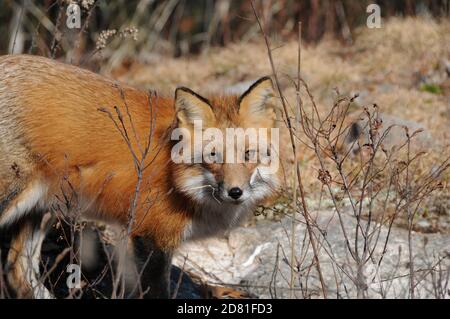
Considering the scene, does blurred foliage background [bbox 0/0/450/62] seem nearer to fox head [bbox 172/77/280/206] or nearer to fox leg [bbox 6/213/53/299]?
fox leg [bbox 6/213/53/299]

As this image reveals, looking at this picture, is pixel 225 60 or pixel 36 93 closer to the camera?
pixel 36 93

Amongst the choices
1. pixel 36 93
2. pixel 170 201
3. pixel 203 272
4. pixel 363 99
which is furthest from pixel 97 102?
pixel 363 99

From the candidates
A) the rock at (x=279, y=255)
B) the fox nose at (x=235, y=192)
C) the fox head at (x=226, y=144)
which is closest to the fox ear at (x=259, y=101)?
the fox head at (x=226, y=144)

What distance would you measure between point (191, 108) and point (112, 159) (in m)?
0.91

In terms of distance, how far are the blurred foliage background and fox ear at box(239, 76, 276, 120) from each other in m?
7.88

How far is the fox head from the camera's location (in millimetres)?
5590

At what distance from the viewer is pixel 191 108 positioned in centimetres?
575

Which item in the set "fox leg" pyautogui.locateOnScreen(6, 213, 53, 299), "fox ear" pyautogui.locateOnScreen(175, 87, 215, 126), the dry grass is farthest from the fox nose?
the dry grass

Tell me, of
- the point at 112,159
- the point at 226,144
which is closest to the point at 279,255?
the point at 226,144

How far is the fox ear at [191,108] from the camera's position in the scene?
5680mm

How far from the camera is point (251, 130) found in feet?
19.0

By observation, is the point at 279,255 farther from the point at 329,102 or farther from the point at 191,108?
the point at 329,102
